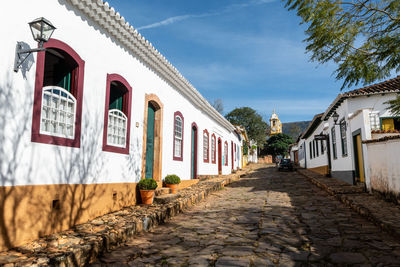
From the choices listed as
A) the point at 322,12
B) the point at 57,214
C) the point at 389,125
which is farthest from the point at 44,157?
the point at 389,125

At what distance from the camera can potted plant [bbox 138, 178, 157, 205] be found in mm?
6770

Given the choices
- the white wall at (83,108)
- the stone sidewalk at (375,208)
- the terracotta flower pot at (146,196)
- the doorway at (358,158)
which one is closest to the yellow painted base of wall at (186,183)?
the white wall at (83,108)

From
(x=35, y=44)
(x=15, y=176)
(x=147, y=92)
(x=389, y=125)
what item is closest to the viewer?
(x=15, y=176)

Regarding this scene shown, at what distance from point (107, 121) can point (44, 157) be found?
5.84 feet

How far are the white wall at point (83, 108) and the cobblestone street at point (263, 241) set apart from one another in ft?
5.17

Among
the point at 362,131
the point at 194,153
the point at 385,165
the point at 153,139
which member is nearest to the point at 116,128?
the point at 153,139

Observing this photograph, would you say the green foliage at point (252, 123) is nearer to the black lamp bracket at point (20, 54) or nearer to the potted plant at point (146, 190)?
the potted plant at point (146, 190)

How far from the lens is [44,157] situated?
4.07 metres

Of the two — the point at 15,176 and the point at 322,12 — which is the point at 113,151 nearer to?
the point at 15,176

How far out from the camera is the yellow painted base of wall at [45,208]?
3475mm

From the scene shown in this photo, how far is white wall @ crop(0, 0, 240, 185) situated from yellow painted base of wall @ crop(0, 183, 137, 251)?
0.14 m

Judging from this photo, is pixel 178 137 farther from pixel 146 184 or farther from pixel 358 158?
pixel 358 158

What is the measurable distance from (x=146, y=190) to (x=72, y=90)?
304cm

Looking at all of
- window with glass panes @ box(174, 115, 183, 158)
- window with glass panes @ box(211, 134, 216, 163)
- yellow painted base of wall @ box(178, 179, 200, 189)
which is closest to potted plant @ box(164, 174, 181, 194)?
window with glass panes @ box(174, 115, 183, 158)
